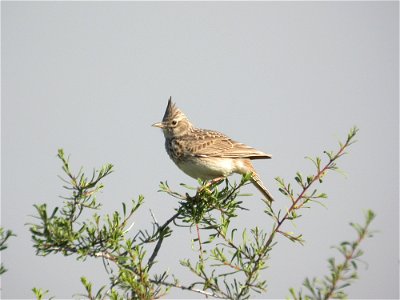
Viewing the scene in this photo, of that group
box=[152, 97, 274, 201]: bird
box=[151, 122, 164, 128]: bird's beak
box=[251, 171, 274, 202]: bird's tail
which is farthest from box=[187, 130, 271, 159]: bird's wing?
box=[151, 122, 164, 128]: bird's beak

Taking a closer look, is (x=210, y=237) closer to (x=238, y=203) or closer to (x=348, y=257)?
(x=238, y=203)

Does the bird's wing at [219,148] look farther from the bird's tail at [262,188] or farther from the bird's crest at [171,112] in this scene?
the bird's crest at [171,112]

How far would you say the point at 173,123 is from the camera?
913 cm

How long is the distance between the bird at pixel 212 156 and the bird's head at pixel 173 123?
17 centimetres

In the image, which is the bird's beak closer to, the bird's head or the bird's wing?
the bird's head

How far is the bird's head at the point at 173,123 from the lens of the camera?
899cm

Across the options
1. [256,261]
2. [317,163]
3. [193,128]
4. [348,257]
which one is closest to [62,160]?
[256,261]

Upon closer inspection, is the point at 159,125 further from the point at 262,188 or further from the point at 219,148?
the point at 262,188

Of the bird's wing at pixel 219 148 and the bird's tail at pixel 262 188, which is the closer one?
the bird's tail at pixel 262 188

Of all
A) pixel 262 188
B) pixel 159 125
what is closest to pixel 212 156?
pixel 262 188

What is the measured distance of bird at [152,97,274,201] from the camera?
305 inches

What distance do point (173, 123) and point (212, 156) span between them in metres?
1.50

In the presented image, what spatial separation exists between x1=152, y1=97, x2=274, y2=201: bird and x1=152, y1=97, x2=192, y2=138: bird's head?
17 cm

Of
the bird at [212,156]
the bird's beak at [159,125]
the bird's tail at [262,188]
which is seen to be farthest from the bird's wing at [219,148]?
the bird's beak at [159,125]
